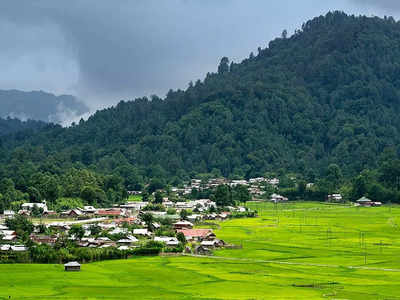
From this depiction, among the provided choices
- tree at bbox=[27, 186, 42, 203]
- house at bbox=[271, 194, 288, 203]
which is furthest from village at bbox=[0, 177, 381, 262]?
house at bbox=[271, 194, 288, 203]

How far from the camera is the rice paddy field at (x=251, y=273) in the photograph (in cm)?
5150

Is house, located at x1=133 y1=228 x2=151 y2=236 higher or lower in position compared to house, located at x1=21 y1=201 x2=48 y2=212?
lower

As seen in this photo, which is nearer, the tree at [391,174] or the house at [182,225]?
the house at [182,225]

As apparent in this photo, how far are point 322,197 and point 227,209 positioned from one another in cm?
3295

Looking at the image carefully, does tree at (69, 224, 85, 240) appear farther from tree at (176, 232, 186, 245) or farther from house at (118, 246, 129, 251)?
tree at (176, 232, 186, 245)

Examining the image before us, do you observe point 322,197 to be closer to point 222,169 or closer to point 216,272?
point 222,169

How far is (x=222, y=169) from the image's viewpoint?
19725cm

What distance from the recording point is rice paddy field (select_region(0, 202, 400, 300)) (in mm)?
51500

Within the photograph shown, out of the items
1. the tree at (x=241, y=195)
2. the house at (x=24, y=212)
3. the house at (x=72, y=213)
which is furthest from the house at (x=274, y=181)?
the house at (x=24, y=212)

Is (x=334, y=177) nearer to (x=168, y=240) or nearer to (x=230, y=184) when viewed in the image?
(x=230, y=184)

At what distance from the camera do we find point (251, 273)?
6038 cm

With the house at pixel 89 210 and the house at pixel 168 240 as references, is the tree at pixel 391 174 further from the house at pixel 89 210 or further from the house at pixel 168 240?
the house at pixel 168 240

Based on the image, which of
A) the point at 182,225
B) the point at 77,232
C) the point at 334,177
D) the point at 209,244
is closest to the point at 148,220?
the point at 182,225

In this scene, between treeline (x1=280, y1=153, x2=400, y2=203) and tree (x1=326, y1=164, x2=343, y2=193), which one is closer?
treeline (x1=280, y1=153, x2=400, y2=203)
